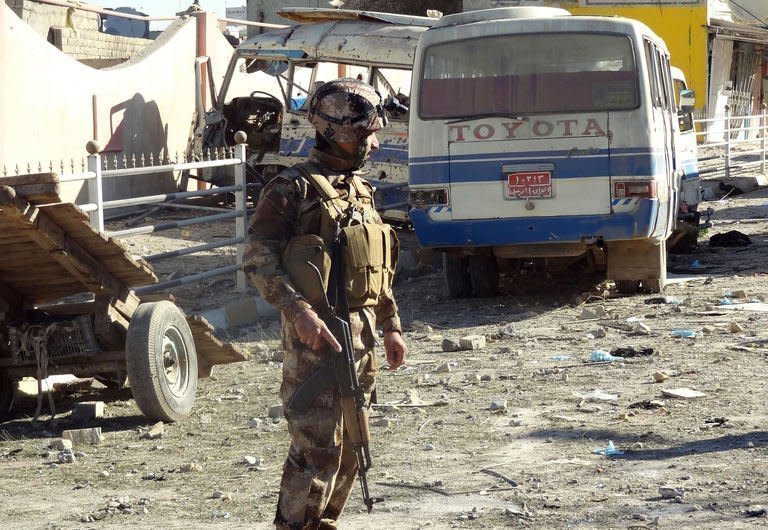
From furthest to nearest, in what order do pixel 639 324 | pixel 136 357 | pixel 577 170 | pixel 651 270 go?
pixel 651 270, pixel 577 170, pixel 639 324, pixel 136 357

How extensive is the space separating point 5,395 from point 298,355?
3.75 m

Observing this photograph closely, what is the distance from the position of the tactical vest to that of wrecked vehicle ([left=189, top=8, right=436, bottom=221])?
8.68m

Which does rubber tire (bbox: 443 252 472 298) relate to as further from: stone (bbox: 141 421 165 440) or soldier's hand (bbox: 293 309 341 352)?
soldier's hand (bbox: 293 309 341 352)

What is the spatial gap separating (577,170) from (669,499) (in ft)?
18.1

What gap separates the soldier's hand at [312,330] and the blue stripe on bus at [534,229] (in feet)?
21.9

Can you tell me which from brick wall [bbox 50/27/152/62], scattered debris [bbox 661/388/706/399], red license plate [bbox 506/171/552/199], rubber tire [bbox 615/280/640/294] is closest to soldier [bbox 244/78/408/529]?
scattered debris [bbox 661/388/706/399]

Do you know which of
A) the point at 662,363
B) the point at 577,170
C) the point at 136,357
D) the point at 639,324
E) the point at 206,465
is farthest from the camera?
the point at 577,170

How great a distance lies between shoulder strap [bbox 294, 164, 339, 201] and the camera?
429 centimetres

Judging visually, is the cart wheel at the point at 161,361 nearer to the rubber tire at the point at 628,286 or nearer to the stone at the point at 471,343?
the stone at the point at 471,343

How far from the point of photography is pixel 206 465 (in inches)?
248

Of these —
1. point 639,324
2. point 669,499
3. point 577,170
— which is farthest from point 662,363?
point 669,499

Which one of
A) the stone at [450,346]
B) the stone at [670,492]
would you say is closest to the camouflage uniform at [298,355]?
the stone at [670,492]

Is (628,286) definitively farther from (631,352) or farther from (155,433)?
(155,433)

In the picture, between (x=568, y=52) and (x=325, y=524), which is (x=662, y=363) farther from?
(x=325, y=524)
